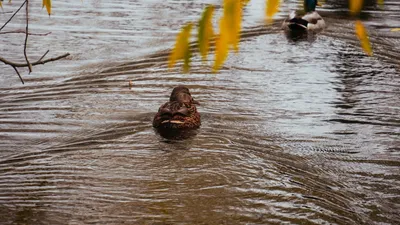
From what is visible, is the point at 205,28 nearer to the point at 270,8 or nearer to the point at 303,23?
the point at 270,8

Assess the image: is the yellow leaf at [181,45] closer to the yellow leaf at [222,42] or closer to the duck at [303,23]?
the yellow leaf at [222,42]

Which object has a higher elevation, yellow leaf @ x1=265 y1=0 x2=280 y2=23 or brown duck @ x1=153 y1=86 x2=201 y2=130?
yellow leaf @ x1=265 y1=0 x2=280 y2=23

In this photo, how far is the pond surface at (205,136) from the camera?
6.93m

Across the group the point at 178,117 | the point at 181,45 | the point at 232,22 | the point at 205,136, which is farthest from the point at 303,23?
the point at 232,22

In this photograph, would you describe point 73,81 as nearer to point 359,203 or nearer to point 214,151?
point 214,151

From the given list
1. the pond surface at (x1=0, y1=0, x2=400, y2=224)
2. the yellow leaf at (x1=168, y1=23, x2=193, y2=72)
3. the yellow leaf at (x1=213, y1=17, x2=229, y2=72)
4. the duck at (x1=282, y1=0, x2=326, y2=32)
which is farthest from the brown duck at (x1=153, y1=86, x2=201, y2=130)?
the duck at (x1=282, y1=0, x2=326, y2=32)

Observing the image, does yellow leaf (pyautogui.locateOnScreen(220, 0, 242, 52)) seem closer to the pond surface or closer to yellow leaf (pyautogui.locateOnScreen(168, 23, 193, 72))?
yellow leaf (pyautogui.locateOnScreen(168, 23, 193, 72))

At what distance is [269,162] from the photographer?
8.25m

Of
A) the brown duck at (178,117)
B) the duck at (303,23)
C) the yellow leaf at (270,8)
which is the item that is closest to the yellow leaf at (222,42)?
the yellow leaf at (270,8)

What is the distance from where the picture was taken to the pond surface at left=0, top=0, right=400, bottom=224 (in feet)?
22.7

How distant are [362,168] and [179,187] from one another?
2.32 meters

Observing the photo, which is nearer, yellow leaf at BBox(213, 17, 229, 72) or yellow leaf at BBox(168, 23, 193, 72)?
yellow leaf at BBox(213, 17, 229, 72)

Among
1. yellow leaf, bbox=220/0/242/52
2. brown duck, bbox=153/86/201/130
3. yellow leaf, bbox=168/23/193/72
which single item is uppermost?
yellow leaf, bbox=220/0/242/52

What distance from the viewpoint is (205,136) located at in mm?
9305
